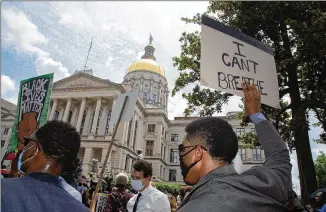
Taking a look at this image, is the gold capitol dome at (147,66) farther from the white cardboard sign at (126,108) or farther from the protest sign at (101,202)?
the protest sign at (101,202)

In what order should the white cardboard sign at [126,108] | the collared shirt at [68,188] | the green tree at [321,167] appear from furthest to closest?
the green tree at [321,167]
the white cardboard sign at [126,108]
the collared shirt at [68,188]

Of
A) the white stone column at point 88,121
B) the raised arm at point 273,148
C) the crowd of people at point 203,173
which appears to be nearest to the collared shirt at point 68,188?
the crowd of people at point 203,173

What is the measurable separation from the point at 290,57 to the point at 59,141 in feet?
34.7

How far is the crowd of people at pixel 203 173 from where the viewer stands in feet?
4.28

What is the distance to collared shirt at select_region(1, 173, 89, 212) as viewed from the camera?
150cm

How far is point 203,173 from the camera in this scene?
1.57 m

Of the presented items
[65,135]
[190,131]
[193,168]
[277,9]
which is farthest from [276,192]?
[277,9]

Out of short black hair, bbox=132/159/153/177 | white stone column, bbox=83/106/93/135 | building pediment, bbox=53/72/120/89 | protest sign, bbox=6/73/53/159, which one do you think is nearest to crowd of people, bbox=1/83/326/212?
short black hair, bbox=132/159/153/177

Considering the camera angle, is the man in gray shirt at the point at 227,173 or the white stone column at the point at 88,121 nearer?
the man in gray shirt at the point at 227,173

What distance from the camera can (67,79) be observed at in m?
46.0

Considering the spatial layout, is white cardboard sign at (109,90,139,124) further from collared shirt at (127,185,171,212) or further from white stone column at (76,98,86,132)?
white stone column at (76,98,86,132)

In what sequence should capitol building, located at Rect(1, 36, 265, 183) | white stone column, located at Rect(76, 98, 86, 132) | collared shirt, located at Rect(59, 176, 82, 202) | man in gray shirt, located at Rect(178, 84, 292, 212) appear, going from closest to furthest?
man in gray shirt, located at Rect(178, 84, 292, 212), collared shirt, located at Rect(59, 176, 82, 202), capitol building, located at Rect(1, 36, 265, 183), white stone column, located at Rect(76, 98, 86, 132)

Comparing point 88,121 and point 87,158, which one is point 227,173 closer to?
point 87,158

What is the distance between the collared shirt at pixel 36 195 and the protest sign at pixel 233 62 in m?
1.62
